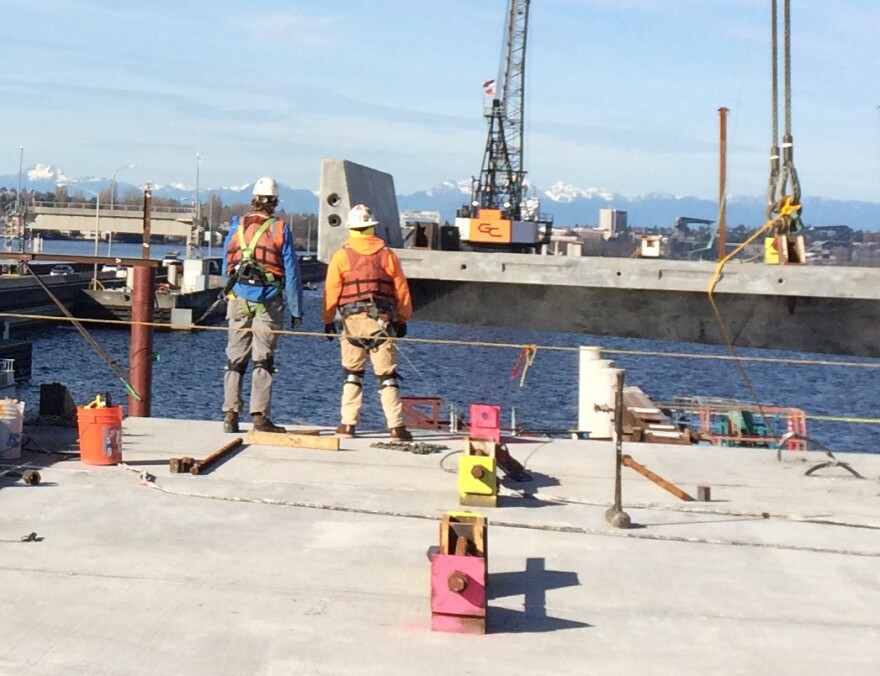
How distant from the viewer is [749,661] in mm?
5344

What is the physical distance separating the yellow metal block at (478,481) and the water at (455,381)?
27.4 m

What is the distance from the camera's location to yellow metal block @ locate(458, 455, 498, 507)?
802cm

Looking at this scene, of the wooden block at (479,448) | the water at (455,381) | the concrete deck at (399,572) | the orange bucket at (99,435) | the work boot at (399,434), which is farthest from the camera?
the water at (455,381)

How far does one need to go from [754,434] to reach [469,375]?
3715cm

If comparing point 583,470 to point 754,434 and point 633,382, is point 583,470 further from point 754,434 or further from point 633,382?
point 633,382

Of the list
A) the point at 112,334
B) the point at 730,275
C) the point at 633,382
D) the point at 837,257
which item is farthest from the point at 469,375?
the point at 730,275

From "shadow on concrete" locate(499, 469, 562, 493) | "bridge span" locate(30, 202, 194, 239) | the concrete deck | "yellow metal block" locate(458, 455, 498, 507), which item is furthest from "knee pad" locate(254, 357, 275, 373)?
"bridge span" locate(30, 202, 194, 239)

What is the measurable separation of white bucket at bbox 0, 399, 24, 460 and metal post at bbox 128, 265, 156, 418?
3.21 meters

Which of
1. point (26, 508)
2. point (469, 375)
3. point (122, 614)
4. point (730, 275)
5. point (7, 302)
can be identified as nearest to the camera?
point (122, 614)

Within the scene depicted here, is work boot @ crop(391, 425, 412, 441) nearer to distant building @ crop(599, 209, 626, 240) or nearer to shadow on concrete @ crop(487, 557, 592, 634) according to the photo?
shadow on concrete @ crop(487, 557, 592, 634)

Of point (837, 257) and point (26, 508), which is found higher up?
point (837, 257)

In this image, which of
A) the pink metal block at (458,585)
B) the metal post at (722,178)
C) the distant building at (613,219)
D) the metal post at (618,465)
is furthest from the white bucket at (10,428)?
the distant building at (613,219)

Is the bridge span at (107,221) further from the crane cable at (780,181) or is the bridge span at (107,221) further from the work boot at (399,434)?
the work boot at (399,434)

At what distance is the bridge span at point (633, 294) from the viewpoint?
12453 mm
